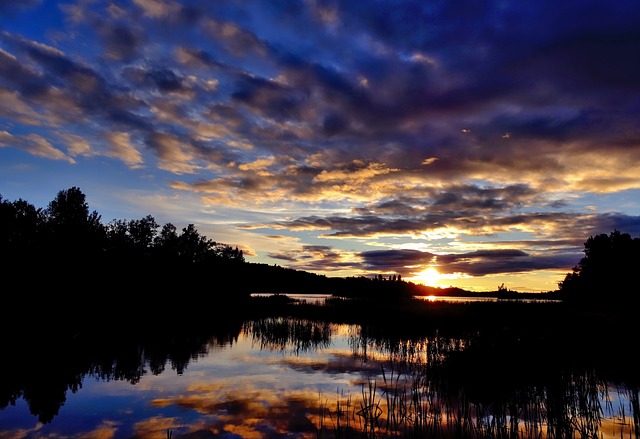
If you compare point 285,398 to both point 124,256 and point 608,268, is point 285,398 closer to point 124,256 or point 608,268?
point 124,256

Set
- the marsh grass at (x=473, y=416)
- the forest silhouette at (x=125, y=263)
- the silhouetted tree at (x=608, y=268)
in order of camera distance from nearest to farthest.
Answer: the marsh grass at (x=473, y=416) → the forest silhouette at (x=125, y=263) → the silhouetted tree at (x=608, y=268)

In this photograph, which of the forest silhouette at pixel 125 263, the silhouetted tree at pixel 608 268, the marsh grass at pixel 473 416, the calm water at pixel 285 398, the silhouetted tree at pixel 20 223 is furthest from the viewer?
the silhouetted tree at pixel 608 268

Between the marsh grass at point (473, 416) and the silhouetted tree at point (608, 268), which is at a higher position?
the silhouetted tree at point (608, 268)

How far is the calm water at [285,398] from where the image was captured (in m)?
11.0

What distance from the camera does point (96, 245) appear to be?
198 ft

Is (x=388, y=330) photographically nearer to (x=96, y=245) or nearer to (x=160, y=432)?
(x=160, y=432)

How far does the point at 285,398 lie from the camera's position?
1424cm

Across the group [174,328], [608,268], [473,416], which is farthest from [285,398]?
[608,268]

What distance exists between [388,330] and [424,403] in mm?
18982

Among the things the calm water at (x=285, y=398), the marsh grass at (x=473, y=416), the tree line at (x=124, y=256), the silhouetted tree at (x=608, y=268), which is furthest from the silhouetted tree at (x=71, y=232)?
the silhouetted tree at (x=608, y=268)

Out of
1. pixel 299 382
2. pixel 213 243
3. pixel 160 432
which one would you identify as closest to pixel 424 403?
pixel 299 382

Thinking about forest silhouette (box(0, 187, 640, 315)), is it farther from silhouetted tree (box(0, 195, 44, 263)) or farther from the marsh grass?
the marsh grass

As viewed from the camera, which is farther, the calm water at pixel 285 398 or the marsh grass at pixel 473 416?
the calm water at pixel 285 398

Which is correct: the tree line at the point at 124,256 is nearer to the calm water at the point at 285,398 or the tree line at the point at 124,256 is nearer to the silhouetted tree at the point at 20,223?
the silhouetted tree at the point at 20,223
